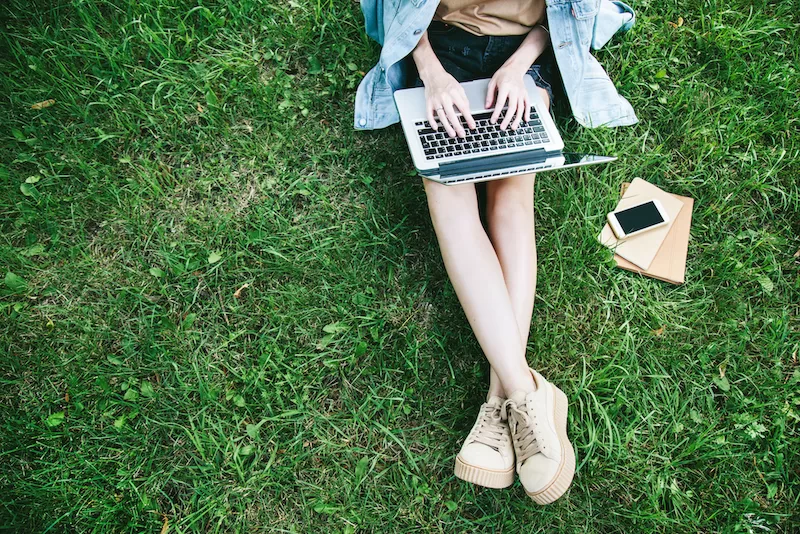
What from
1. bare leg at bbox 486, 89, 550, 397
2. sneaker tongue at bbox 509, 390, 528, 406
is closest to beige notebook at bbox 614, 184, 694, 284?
bare leg at bbox 486, 89, 550, 397

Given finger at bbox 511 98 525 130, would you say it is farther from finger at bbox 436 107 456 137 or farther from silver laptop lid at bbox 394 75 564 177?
finger at bbox 436 107 456 137

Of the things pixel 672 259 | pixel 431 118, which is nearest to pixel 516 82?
pixel 431 118

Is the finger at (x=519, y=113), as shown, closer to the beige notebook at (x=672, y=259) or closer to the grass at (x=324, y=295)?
the grass at (x=324, y=295)

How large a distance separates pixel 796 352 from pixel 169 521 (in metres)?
2.89

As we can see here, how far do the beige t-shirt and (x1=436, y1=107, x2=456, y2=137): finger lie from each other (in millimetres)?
452

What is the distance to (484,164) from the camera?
1968 millimetres

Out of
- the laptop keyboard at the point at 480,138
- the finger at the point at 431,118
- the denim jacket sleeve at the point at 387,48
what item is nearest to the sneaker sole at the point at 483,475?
Answer: the laptop keyboard at the point at 480,138

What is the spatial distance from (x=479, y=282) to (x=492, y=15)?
3.76 ft

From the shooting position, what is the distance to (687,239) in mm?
2504

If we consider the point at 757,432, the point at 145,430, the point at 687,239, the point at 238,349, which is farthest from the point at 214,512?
the point at 687,239

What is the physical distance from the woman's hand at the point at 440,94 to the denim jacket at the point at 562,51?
7 centimetres

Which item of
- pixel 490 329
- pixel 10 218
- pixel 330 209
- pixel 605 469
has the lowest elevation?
pixel 605 469

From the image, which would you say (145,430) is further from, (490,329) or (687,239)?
Result: (687,239)

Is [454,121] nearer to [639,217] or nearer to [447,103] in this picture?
[447,103]
